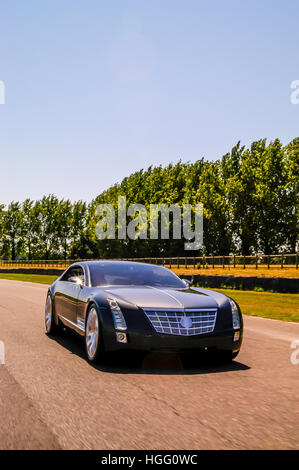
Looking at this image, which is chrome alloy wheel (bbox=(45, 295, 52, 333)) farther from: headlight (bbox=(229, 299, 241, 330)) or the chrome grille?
headlight (bbox=(229, 299, 241, 330))

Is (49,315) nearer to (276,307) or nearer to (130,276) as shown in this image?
(130,276)

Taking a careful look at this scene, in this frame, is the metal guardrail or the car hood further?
the metal guardrail

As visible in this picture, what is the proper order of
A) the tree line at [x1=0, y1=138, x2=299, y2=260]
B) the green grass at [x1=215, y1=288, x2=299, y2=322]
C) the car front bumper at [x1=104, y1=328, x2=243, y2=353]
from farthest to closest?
1. the tree line at [x1=0, y1=138, x2=299, y2=260]
2. the green grass at [x1=215, y1=288, x2=299, y2=322]
3. the car front bumper at [x1=104, y1=328, x2=243, y2=353]

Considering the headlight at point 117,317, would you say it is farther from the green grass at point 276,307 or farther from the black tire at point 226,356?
the green grass at point 276,307

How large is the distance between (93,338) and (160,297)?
103cm

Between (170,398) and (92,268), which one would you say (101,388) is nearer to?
(170,398)

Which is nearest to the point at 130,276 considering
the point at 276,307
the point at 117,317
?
the point at 117,317

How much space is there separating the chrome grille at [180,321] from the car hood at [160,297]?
0.29ft

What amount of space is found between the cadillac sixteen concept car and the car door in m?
0.11

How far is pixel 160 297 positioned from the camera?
21.8 ft

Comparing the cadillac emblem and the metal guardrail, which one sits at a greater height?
the cadillac emblem

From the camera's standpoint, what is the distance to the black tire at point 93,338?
6.38 m

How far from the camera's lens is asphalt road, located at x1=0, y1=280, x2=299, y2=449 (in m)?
3.61

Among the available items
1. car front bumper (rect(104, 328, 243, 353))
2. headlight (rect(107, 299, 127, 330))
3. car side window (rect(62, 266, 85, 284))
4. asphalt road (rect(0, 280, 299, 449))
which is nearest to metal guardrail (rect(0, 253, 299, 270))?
car side window (rect(62, 266, 85, 284))
